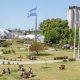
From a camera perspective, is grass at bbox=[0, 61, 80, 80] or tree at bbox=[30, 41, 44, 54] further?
tree at bbox=[30, 41, 44, 54]

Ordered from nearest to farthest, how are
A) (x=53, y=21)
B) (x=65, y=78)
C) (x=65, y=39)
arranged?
(x=65, y=78) → (x=65, y=39) → (x=53, y=21)

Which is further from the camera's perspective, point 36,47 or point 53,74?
point 36,47

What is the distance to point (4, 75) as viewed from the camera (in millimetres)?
42625

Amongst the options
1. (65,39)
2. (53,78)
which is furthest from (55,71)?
(65,39)

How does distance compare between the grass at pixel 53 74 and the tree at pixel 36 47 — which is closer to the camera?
the grass at pixel 53 74

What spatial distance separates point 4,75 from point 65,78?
786 cm

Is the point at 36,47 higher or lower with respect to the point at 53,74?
higher

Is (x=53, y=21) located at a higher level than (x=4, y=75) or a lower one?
higher

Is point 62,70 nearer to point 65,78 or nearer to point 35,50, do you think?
point 65,78

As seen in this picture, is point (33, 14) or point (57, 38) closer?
point (33, 14)

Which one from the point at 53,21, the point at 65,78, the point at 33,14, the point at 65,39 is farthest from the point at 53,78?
the point at 53,21

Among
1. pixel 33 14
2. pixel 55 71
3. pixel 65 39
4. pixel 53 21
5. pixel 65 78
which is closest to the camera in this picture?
pixel 65 78

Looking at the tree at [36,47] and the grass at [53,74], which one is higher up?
the tree at [36,47]

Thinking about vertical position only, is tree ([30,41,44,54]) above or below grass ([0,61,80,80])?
above
